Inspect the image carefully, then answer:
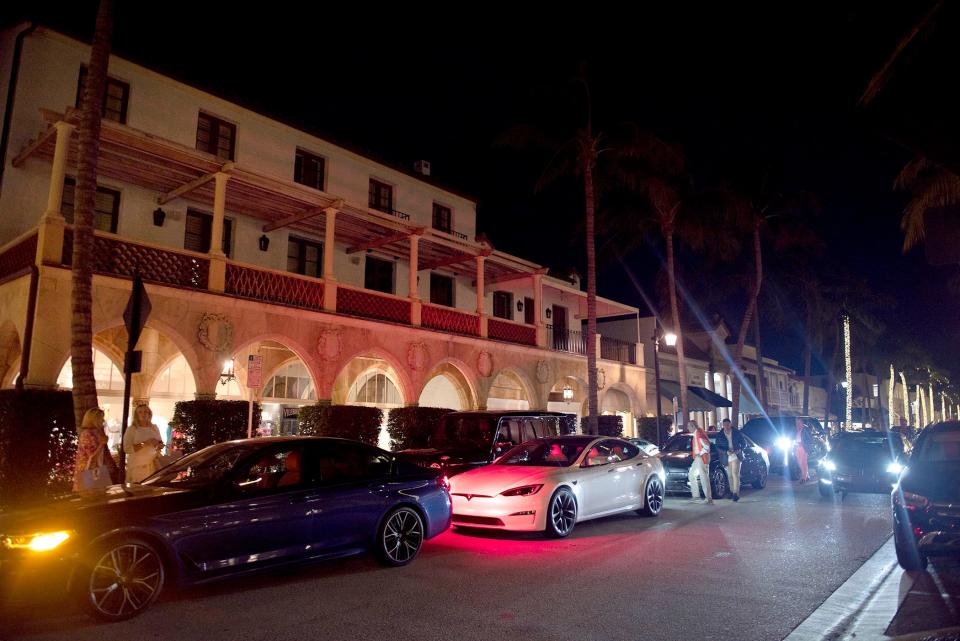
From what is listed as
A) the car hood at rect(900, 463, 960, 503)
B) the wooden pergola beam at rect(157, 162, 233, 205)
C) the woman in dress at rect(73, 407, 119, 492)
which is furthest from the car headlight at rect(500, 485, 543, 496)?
the wooden pergola beam at rect(157, 162, 233, 205)

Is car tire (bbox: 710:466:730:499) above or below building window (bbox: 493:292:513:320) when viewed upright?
below

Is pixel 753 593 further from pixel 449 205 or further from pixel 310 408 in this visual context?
pixel 449 205

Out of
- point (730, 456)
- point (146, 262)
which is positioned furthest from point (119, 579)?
point (730, 456)

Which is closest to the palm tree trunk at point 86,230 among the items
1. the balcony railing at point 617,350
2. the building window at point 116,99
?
the building window at point 116,99

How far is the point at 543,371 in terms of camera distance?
25.5 meters

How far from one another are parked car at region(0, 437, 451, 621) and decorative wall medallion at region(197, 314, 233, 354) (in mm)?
8240

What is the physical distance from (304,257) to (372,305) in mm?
3282

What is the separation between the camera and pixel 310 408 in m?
16.8

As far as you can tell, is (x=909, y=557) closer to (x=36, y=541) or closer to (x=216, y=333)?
(x=36, y=541)

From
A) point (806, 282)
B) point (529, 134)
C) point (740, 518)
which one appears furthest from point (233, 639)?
point (806, 282)

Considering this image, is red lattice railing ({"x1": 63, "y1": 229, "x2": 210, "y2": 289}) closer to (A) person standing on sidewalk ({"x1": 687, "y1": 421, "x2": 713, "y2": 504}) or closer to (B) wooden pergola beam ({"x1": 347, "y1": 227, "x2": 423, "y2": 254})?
(B) wooden pergola beam ({"x1": 347, "y1": 227, "x2": 423, "y2": 254})

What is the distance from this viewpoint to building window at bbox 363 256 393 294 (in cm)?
2297

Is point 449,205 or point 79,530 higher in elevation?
point 449,205

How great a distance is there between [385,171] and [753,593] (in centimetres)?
2032
